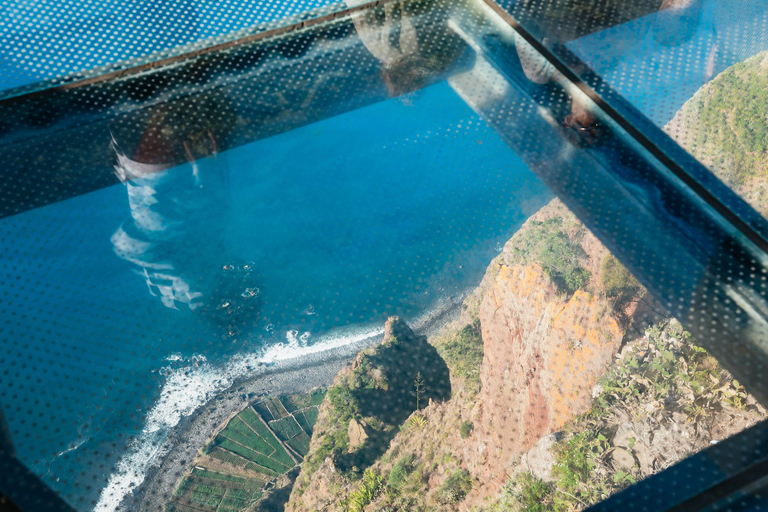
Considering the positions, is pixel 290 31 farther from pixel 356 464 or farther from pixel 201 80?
pixel 356 464

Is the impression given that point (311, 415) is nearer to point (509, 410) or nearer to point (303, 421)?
point (303, 421)

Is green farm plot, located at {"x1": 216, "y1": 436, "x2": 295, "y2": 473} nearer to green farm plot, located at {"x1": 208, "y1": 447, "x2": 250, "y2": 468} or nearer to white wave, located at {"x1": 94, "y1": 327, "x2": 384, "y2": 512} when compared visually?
green farm plot, located at {"x1": 208, "y1": 447, "x2": 250, "y2": 468}

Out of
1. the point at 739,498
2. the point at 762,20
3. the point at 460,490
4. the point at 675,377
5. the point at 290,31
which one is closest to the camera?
the point at 739,498

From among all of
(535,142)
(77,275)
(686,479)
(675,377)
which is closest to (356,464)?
(686,479)

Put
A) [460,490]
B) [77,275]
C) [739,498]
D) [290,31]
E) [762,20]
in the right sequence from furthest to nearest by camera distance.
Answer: [762,20] → [290,31] → [77,275] → [460,490] → [739,498]

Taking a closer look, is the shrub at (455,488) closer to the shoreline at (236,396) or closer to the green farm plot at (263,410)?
the shoreline at (236,396)

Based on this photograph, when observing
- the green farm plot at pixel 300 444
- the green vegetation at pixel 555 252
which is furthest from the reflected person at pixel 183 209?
the green vegetation at pixel 555 252
